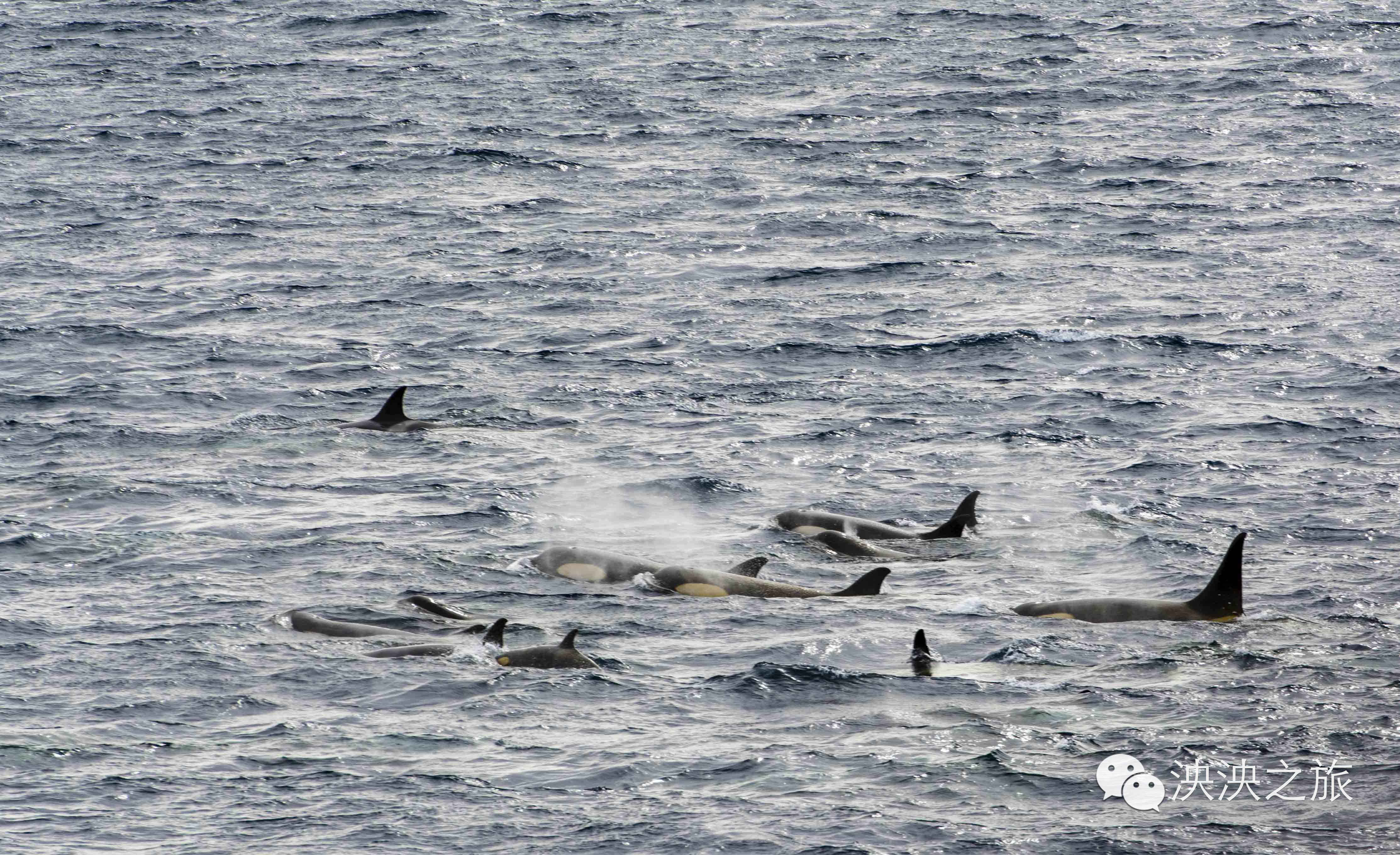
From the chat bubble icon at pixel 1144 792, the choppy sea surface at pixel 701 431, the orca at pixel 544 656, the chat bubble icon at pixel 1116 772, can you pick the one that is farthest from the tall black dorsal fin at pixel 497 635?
the chat bubble icon at pixel 1144 792

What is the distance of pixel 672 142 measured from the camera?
49438 millimetres

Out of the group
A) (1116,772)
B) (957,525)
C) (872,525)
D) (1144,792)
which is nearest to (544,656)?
(1116,772)

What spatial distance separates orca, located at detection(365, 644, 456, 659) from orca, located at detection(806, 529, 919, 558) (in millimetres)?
6023

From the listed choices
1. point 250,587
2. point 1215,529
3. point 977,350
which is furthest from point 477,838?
point 977,350

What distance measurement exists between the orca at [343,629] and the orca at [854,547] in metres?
5.50

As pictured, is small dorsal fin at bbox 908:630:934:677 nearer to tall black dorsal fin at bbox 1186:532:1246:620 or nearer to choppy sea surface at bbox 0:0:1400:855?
choppy sea surface at bbox 0:0:1400:855

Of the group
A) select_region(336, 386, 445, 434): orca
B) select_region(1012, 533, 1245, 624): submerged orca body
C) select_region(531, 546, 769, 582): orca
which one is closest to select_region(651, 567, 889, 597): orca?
select_region(531, 546, 769, 582): orca

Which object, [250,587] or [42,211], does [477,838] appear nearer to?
[250,587]

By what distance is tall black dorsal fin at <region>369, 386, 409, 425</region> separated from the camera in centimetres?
2892

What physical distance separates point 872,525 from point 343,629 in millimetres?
7436

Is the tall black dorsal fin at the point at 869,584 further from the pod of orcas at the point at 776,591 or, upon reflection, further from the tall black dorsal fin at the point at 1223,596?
the tall black dorsal fin at the point at 1223,596

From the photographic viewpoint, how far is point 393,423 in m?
29.1

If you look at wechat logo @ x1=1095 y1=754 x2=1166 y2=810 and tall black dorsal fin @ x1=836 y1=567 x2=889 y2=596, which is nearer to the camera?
wechat logo @ x1=1095 y1=754 x2=1166 y2=810

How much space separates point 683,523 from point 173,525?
6.96 m
